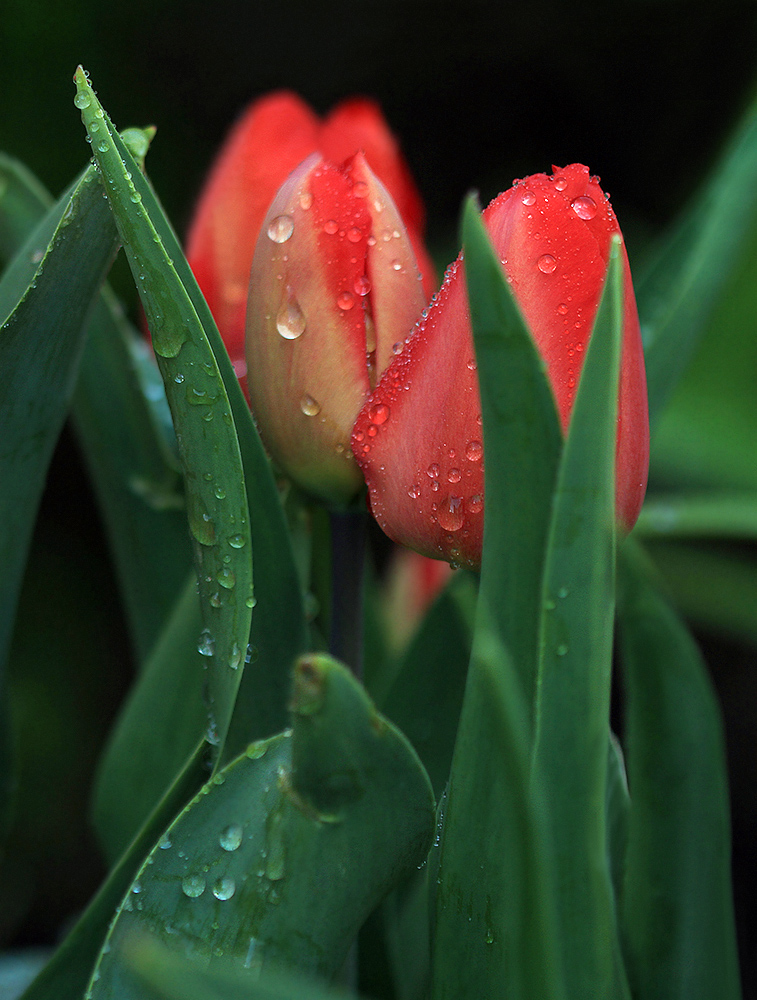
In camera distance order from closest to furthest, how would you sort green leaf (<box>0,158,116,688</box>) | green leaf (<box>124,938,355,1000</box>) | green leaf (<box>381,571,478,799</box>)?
green leaf (<box>124,938,355,1000</box>) < green leaf (<box>0,158,116,688</box>) < green leaf (<box>381,571,478,799</box>)

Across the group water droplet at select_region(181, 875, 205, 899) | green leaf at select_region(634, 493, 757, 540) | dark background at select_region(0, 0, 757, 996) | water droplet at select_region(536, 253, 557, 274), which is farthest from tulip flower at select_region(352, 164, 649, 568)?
dark background at select_region(0, 0, 757, 996)

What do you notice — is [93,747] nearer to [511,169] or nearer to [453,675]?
[453,675]

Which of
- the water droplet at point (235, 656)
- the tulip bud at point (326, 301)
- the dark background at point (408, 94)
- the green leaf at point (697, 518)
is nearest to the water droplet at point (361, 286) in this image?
the tulip bud at point (326, 301)

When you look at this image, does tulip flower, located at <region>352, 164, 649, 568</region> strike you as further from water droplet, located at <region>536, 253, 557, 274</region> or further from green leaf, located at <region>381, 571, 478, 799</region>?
green leaf, located at <region>381, 571, 478, 799</region>

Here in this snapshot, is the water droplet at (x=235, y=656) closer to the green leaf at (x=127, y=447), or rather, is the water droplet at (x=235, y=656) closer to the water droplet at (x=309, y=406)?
the water droplet at (x=309, y=406)

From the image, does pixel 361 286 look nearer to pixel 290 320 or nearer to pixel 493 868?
pixel 290 320

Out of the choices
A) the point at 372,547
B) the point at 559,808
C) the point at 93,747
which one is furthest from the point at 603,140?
the point at 559,808

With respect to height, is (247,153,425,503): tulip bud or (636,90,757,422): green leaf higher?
(636,90,757,422): green leaf
